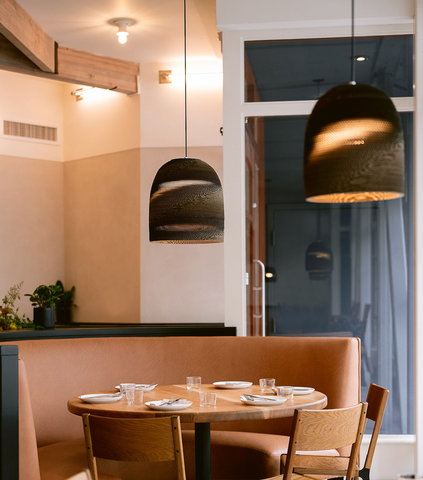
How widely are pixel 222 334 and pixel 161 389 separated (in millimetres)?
1151

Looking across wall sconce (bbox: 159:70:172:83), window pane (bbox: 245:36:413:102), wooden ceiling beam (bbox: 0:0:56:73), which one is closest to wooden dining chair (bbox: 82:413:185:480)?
window pane (bbox: 245:36:413:102)

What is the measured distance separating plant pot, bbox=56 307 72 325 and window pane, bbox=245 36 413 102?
12.9 feet

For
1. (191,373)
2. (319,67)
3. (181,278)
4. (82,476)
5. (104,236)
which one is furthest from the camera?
(104,236)

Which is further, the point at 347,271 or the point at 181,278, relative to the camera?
the point at 181,278

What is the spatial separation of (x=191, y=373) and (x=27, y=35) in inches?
127

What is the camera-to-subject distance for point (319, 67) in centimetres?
445

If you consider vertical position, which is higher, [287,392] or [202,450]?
[287,392]

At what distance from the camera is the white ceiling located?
505 centimetres

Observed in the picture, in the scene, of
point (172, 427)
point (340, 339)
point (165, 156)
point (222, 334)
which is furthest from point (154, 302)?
point (172, 427)

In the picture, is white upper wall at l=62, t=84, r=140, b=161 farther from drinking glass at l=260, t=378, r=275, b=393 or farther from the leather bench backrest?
drinking glass at l=260, t=378, r=275, b=393

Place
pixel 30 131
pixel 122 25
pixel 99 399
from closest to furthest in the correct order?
1. pixel 99 399
2. pixel 122 25
3. pixel 30 131

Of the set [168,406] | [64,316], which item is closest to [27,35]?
[64,316]

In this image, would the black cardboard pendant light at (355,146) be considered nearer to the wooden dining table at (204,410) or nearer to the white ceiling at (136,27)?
the wooden dining table at (204,410)

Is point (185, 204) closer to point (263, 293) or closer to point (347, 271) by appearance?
point (263, 293)
